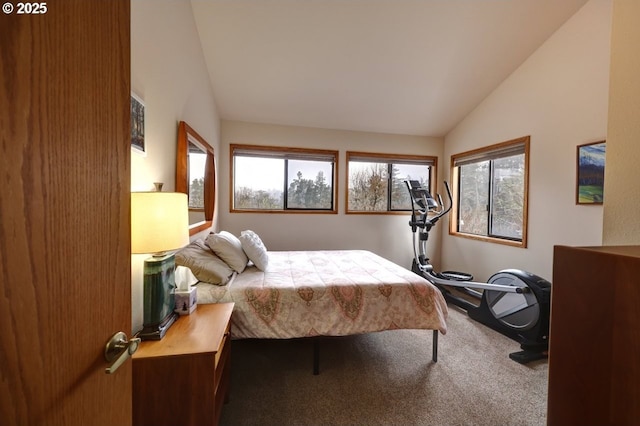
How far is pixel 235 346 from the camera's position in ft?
7.72

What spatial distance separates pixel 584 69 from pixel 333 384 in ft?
11.6

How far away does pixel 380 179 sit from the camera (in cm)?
432

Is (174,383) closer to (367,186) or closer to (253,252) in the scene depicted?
(253,252)

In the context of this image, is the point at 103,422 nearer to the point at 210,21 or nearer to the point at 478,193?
the point at 210,21

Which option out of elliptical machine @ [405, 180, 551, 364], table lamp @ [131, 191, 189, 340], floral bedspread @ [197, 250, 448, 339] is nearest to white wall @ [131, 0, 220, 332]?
table lamp @ [131, 191, 189, 340]

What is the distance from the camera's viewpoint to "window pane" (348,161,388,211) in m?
4.24

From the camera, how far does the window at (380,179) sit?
13.9ft

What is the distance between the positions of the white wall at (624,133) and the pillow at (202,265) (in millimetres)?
2038

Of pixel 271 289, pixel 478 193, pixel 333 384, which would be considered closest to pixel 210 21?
pixel 271 289

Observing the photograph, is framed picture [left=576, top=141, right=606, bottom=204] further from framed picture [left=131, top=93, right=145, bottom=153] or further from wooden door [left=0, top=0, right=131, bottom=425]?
framed picture [left=131, top=93, right=145, bottom=153]

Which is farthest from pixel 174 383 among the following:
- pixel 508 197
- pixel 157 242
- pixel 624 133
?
pixel 508 197

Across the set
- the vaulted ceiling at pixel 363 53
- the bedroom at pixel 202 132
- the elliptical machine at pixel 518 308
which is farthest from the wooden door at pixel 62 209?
the elliptical machine at pixel 518 308

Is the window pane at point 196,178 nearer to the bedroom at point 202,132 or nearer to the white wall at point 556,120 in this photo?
the bedroom at point 202,132

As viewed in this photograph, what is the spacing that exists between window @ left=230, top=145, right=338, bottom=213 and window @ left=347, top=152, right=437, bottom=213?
0.34 meters
